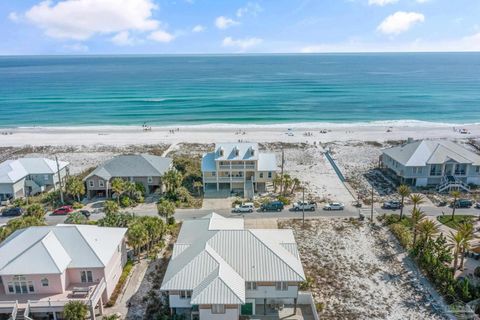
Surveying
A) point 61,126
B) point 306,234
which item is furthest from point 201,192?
point 61,126

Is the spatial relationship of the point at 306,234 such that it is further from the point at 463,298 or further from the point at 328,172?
the point at 328,172

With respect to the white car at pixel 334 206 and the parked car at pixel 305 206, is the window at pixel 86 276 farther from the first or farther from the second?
the white car at pixel 334 206

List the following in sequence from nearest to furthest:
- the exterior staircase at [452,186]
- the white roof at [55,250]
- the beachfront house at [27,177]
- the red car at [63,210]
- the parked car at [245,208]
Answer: the white roof at [55,250] → the parked car at [245,208] → the red car at [63,210] → the beachfront house at [27,177] → the exterior staircase at [452,186]

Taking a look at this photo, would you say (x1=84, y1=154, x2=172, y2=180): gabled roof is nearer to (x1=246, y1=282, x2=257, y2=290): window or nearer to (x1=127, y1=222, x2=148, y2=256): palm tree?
(x1=127, y1=222, x2=148, y2=256): palm tree

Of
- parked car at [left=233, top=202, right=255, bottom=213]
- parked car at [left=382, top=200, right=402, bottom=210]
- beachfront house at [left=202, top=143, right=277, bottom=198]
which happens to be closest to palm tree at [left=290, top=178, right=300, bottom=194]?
beachfront house at [left=202, top=143, right=277, bottom=198]

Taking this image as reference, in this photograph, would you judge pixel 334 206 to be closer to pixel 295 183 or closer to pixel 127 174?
pixel 295 183

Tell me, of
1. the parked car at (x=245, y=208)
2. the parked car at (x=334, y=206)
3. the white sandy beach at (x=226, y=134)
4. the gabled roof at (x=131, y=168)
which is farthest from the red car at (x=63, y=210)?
the white sandy beach at (x=226, y=134)

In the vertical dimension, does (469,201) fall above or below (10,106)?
below
